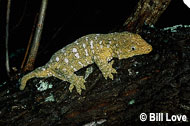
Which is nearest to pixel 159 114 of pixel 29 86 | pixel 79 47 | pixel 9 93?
pixel 79 47

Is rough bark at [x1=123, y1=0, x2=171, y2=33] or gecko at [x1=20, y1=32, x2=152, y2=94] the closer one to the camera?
gecko at [x1=20, y1=32, x2=152, y2=94]

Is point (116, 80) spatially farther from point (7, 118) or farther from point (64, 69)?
point (7, 118)

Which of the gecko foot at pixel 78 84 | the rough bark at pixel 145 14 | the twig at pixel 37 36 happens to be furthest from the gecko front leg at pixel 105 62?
the twig at pixel 37 36

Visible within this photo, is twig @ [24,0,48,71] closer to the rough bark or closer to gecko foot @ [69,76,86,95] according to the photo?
gecko foot @ [69,76,86,95]

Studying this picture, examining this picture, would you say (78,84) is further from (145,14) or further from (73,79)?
(145,14)

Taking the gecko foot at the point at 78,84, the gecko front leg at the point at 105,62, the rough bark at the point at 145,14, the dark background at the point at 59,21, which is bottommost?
the gecko foot at the point at 78,84

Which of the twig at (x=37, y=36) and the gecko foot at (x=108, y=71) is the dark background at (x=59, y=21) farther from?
the gecko foot at (x=108, y=71)

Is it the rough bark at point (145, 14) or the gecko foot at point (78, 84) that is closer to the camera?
the gecko foot at point (78, 84)

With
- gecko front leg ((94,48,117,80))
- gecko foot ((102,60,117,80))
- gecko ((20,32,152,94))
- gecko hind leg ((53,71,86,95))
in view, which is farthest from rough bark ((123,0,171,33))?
gecko hind leg ((53,71,86,95))
